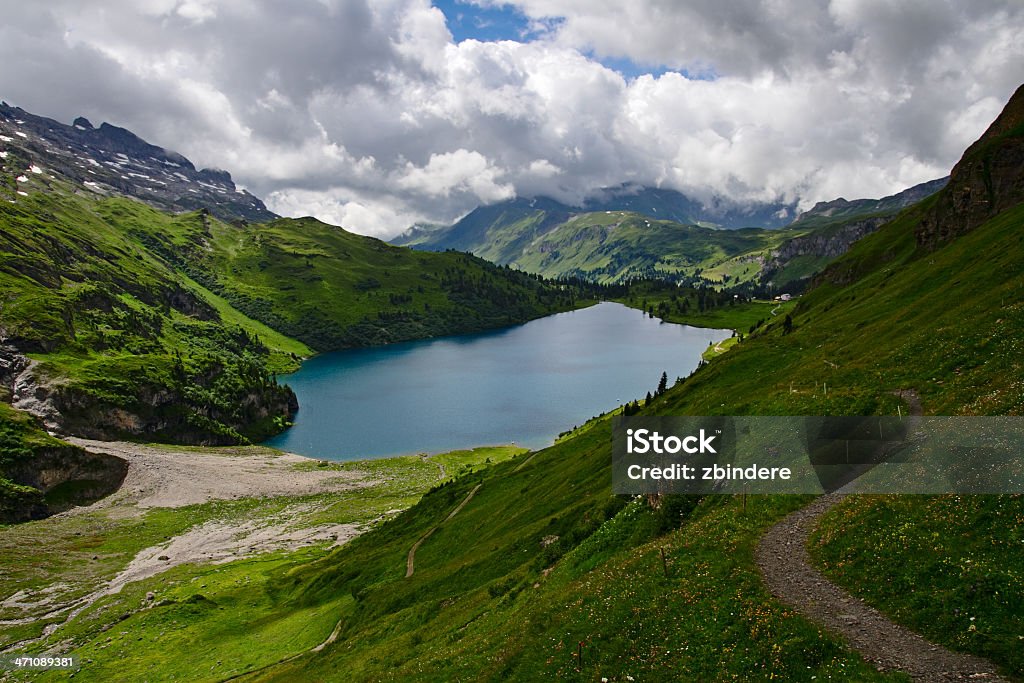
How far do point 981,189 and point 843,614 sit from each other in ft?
342

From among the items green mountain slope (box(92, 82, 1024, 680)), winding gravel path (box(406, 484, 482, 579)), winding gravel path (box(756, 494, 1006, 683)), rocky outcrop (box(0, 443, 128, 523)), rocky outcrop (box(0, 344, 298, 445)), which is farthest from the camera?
rocky outcrop (box(0, 344, 298, 445))

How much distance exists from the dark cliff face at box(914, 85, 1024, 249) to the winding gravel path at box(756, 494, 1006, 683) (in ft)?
294

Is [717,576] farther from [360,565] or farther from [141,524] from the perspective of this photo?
[141,524]

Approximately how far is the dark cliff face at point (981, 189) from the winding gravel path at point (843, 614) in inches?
3533

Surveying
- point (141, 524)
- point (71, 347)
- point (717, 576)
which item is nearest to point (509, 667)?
point (717, 576)

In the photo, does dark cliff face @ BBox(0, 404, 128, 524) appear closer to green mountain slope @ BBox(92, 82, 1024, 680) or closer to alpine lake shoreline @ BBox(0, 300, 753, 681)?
alpine lake shoreline @ BBox(0, 300, 753, 681)

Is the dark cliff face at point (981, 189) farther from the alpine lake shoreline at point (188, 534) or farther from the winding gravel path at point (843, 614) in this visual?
the winding gravel path at point (843, 614)

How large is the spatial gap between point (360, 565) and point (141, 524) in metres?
72.6

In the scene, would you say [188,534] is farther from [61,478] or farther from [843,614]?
[843,614]

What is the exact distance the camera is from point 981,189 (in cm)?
9006

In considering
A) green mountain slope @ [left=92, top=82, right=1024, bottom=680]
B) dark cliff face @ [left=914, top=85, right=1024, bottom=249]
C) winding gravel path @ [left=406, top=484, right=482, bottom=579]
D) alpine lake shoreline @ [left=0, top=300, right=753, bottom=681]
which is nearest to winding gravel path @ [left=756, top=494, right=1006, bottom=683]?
green mountain slope @ [left=92, top=82, right=1024, bottom=680]

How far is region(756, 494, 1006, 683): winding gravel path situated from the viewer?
49.4 ft

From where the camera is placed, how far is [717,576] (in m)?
21.7

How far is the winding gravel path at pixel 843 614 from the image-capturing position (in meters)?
15.1
